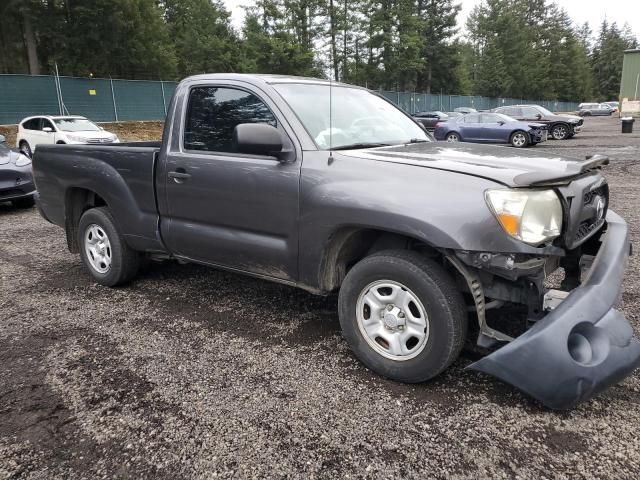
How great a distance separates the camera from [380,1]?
4581 centimetres

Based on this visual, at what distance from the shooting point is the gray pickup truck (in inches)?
94.1

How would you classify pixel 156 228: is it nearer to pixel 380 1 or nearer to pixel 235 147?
pixel 235 147

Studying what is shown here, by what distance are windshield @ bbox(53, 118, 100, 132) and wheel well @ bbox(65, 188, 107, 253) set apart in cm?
1395

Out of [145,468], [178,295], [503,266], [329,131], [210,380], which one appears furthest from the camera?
[178,295]

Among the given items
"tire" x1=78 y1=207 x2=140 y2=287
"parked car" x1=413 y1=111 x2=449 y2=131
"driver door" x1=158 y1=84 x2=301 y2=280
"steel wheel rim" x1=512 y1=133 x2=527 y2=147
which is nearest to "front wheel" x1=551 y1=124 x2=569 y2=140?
"steel wheel rim" x1=512 y1=133 x2=527 y2=147

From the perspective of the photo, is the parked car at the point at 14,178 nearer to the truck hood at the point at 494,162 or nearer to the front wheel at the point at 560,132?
the truck hood at the point at 494,162

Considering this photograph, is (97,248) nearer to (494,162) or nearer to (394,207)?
(394,207)

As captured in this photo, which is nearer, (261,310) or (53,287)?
(261,310)

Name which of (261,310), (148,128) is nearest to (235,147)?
(261,310)

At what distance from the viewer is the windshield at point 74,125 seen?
1691cm

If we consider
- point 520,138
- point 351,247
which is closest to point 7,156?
point 351,247

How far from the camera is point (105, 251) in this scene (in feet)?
14.9

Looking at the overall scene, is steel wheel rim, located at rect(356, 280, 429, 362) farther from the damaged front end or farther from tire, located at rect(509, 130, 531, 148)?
tire, located at rect(509, 130, 531, 148)

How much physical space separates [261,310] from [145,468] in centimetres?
187
